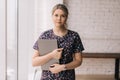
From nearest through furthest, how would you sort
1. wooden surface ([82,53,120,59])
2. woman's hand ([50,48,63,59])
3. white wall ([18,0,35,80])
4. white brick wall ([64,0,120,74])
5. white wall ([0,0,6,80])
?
woman's hand ([50,48,63,59]) → white wall ([0,0,6,80]) → white wall ([18,0,35,80]) → wooden surface ([82,53,120,59]) → white brick wall ([64,0,120,74])

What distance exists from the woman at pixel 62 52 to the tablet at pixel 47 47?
24 millimetres

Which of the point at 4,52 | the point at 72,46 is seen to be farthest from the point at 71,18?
the point at 72,46

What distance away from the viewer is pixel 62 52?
148cm

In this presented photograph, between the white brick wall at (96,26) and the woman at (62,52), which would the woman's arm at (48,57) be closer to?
the woman at (62,52)

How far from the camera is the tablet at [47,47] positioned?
1473mm

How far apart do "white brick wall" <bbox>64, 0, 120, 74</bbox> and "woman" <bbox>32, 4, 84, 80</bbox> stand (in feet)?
13.1

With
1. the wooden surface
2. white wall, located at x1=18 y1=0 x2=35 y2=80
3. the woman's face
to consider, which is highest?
the woman's face

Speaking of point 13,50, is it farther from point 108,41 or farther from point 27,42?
point 108,41

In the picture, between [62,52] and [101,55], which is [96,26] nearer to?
[101,55]

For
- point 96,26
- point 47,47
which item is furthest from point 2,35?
point 96,26

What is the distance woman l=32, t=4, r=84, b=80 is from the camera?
1.46 metres

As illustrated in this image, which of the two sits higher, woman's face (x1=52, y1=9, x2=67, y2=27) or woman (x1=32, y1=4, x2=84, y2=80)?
woman's face (x1=52, y1=9, x2=67, y2=27)

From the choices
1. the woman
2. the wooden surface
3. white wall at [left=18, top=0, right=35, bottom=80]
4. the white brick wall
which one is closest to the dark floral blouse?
the woman

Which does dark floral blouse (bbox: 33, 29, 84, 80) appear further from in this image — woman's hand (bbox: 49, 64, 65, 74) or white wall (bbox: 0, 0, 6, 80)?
white wall (bbox: 0, 0, 6, 80)
